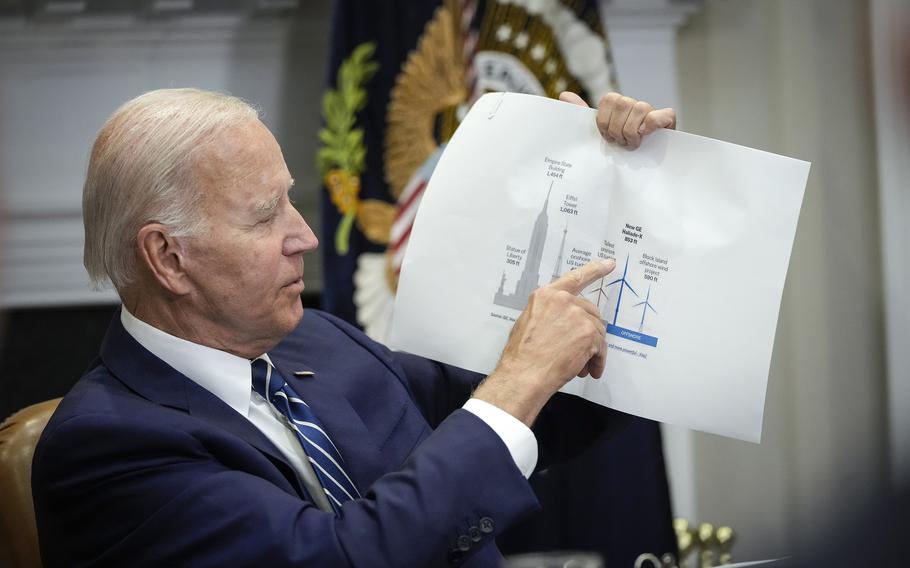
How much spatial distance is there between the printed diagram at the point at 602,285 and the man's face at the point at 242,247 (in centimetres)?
32

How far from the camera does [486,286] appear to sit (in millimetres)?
1594

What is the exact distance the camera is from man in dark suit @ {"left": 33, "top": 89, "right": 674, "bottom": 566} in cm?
137

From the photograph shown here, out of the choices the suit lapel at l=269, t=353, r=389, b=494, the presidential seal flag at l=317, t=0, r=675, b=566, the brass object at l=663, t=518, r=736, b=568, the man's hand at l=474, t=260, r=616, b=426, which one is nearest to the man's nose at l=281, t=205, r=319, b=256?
the suit lapel at l=269, t=353, r=389, b=494

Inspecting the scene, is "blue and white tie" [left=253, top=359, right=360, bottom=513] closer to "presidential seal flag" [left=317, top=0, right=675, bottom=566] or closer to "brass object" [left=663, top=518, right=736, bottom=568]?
"presidential seal flag" [left=317, top=0, right=675, bottom=566]

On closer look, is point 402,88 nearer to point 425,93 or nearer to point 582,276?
point 425,93

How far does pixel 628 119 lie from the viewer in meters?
1.55

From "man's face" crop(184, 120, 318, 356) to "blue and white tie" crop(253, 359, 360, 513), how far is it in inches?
3.6

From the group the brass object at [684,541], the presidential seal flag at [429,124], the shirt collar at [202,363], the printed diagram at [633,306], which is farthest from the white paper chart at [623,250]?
the brass object at [684,541]

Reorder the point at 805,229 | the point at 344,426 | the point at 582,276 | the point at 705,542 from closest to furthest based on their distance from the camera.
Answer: the point at 582,276, the point at 344,426, the point at 705,542, the point at 805,229

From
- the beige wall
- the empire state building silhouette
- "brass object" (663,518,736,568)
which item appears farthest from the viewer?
the beige wall

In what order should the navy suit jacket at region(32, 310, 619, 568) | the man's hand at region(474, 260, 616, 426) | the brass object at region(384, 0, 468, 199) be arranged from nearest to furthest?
the navy suit jacket at region(32, 310, 619, 568), the man's hand at region(474, 260, 616, 426), the brass object at region(384, 0, 468, 199)

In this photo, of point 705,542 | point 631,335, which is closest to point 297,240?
point 631,335

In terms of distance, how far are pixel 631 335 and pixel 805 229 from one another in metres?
1.98

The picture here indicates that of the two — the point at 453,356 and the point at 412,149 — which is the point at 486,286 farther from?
the point at 412,149
